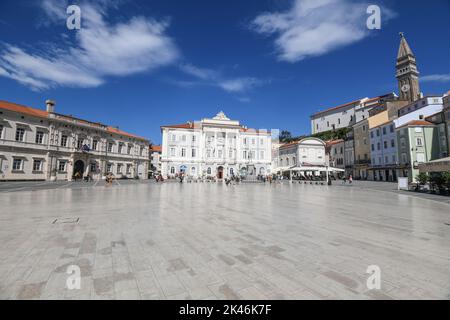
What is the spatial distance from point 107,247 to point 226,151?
1823 inches

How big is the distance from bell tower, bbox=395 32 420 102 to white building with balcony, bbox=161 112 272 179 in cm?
4768

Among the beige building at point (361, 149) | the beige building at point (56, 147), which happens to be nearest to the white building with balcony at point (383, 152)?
the beige building at point (361, 149)

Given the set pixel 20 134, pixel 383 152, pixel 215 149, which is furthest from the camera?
pixel 215 149

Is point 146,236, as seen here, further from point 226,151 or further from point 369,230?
point 226,151

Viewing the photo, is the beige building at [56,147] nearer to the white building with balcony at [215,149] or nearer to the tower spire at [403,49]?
the white building with balcony at [215,149]

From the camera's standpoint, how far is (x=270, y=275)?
10.8 ft

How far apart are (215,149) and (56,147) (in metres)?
Result: 29.3

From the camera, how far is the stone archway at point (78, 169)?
3750 cm

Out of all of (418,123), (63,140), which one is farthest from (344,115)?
(63,140)

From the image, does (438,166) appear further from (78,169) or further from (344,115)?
(344,115)

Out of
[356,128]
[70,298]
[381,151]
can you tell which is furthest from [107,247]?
[356,128]

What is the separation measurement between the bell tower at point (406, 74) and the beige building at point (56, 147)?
3073 inches

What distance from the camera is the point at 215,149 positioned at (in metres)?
50.4

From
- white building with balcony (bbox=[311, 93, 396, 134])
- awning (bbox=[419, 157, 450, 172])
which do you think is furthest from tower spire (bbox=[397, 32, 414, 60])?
awning (bbox=[419, 157, 450, 172])
